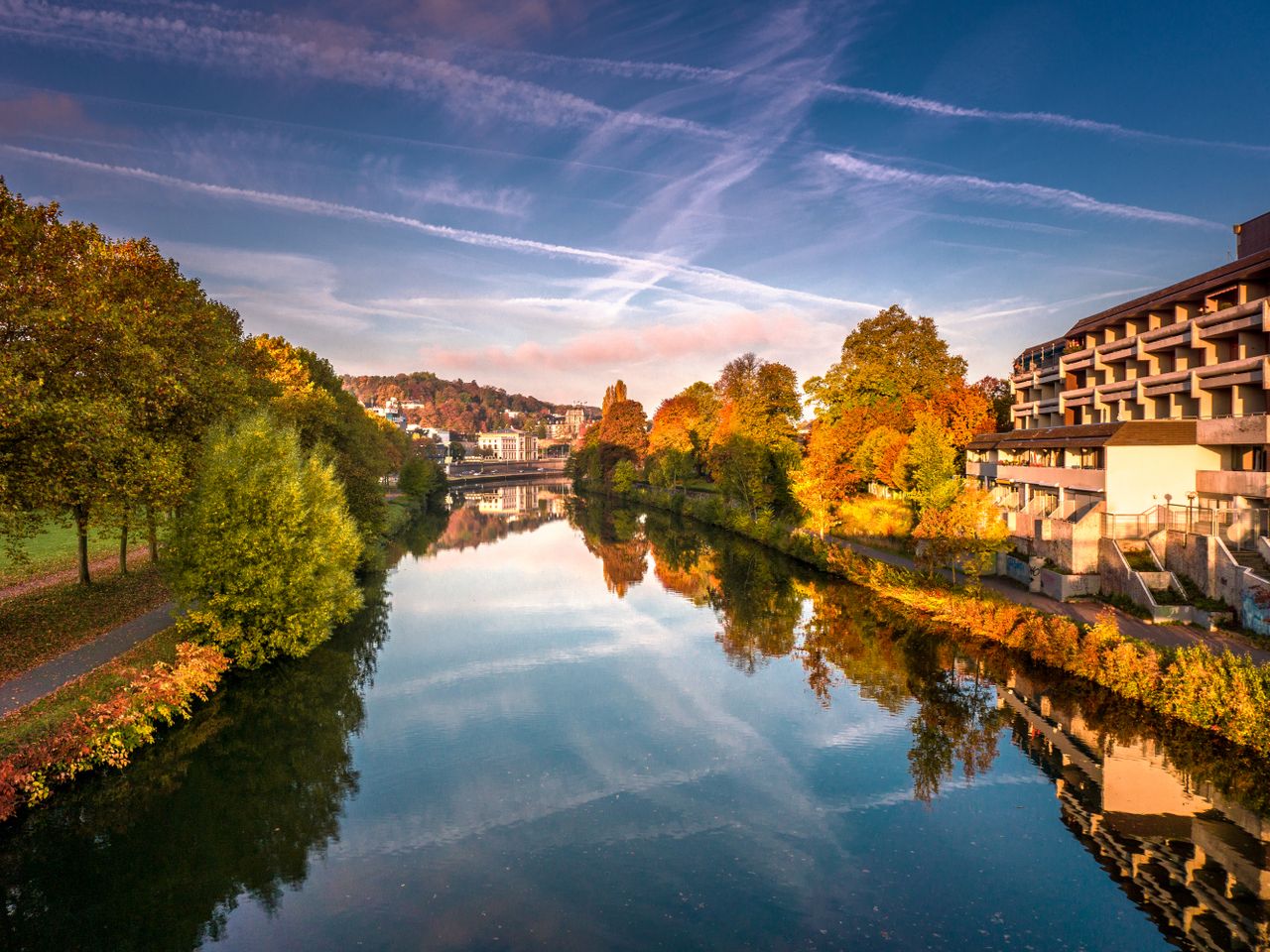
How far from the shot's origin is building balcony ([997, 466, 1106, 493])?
1322 inches

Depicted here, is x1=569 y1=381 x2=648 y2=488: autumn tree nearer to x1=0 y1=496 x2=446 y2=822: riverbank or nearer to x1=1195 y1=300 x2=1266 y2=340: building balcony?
x1=1195 y1=300 x2=1266 y2=340: building balcony

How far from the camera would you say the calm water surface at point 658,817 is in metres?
12.1

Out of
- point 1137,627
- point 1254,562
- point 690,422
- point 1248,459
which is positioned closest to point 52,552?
point 1137,627

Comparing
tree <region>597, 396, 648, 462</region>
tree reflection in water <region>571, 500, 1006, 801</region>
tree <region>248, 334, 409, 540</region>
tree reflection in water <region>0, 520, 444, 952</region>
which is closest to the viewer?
tree reflection in water <region>0, 520, 444, 952</region>

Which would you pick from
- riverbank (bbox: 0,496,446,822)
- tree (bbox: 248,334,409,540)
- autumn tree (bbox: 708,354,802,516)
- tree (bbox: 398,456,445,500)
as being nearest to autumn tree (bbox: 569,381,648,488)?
tree (bbox: 398,456,445,500)

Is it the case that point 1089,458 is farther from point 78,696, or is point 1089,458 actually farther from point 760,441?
point 78,696

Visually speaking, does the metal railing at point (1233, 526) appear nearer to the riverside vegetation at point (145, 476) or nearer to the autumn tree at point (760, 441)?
the autumn tree at point (760, 441)


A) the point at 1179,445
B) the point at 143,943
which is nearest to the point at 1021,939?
the point at 143,943

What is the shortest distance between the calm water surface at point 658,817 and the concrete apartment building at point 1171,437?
29.2 feet

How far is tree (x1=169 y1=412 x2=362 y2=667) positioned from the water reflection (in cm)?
1565

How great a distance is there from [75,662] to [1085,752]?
27.2 m

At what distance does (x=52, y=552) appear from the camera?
125ft

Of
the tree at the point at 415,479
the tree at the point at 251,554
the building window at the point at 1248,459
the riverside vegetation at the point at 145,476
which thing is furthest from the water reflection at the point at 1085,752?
the tree at the point at 415,479

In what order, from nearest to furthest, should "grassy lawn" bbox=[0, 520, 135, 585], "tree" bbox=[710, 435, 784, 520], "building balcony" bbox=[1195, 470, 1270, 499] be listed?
"building balcony" bbox=[1195, 470, 1270, 499] < "grassy lawn" bbox=[0, 520, 135, 585] < "tree" bbox=[710, 435, 784, 520]
